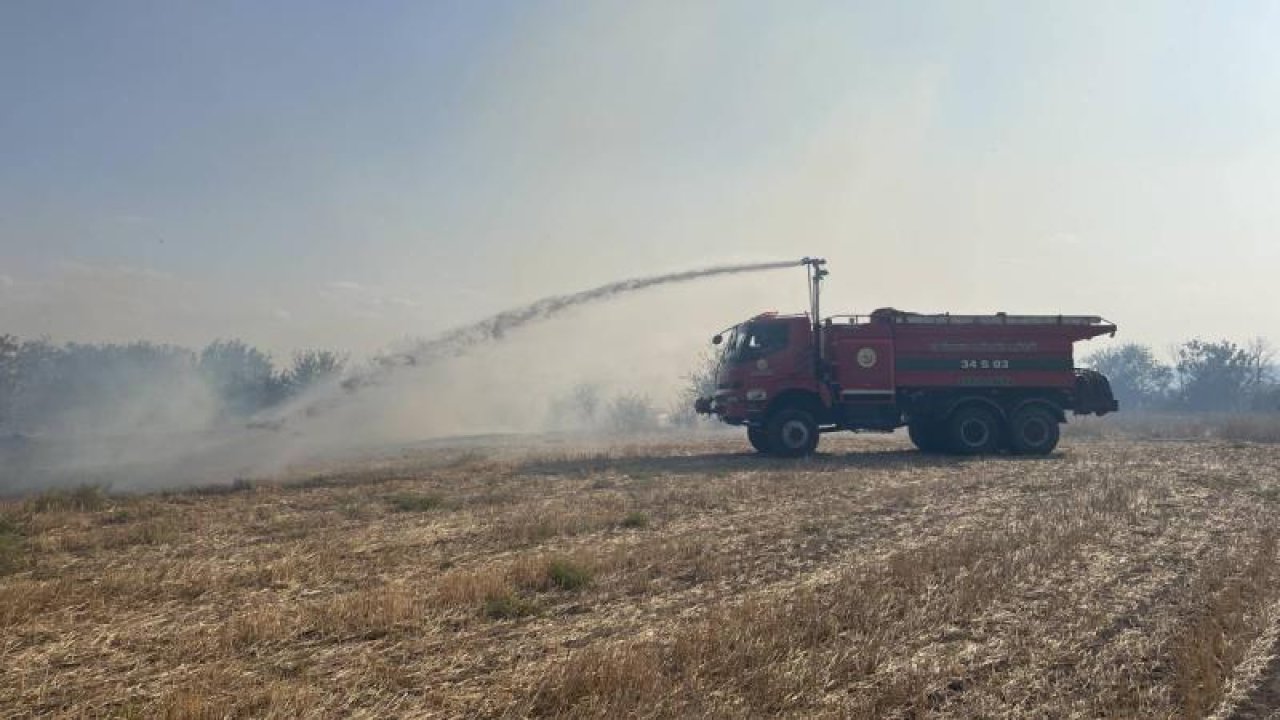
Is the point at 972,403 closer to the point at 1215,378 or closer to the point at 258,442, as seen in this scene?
the point at 258,442

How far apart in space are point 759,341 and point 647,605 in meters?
14.7

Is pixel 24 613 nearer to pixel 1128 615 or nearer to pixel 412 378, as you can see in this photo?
pixel 1128 615

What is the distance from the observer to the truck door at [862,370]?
68.6 feet

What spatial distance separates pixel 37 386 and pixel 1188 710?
78.4m

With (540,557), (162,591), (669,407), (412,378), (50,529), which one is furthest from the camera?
(669,407)

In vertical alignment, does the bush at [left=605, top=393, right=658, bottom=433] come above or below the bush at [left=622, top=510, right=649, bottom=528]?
above

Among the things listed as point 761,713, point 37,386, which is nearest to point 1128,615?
point 761,713

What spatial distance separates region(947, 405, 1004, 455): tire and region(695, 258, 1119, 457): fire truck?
3cm

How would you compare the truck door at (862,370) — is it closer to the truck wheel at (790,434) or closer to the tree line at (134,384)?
the truck wheel at (790,434)

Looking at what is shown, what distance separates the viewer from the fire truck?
20859 millimetres

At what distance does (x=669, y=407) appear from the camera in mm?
71000

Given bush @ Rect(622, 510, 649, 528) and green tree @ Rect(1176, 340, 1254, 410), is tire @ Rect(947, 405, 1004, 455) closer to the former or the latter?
bush @ Rect(622, 510, 649, 528)

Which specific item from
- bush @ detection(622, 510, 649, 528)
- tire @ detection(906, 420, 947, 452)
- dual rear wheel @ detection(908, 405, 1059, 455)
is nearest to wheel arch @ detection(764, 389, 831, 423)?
tire @ detection(906, 420, 947, 452)

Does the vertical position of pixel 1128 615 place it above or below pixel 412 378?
below
